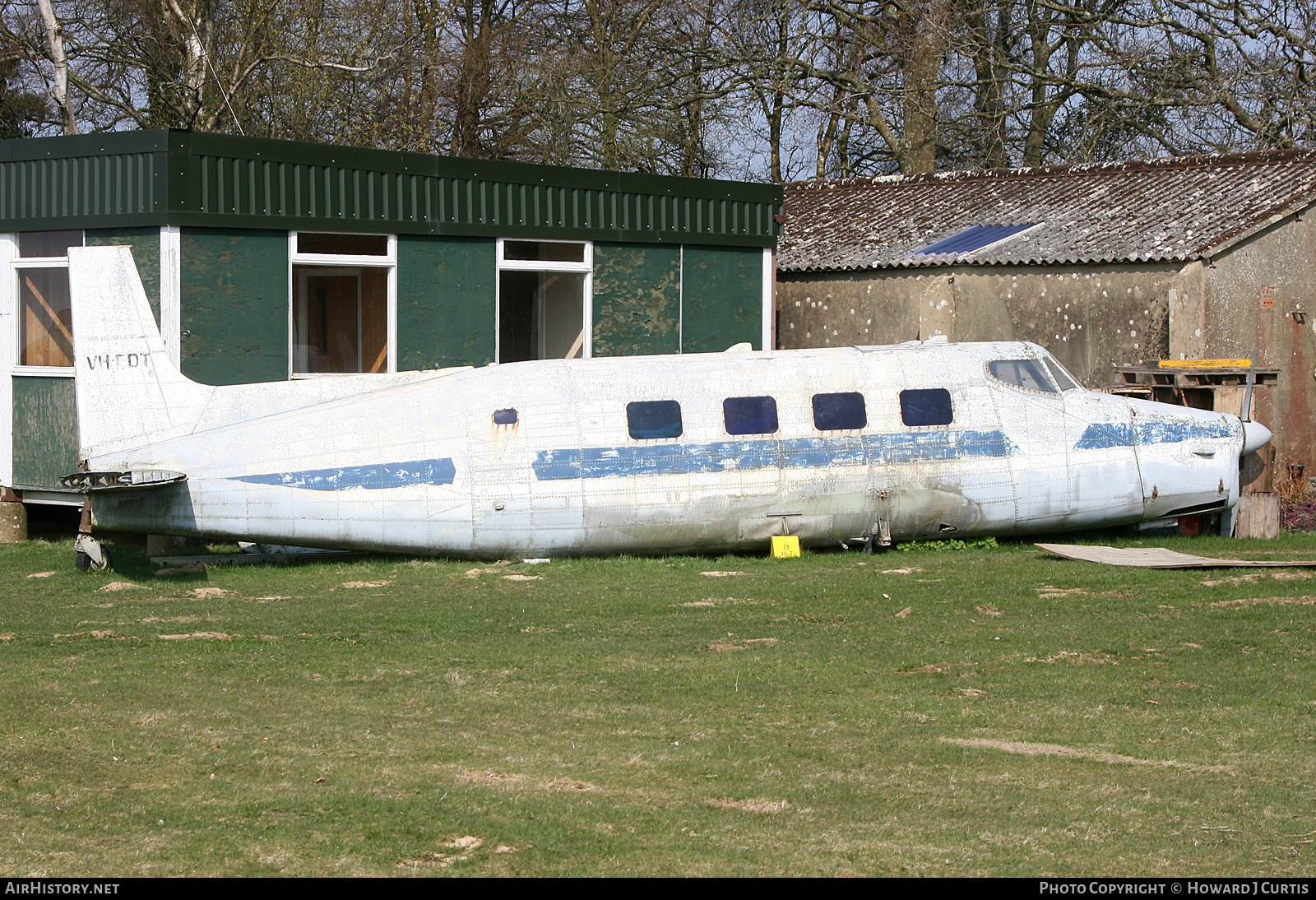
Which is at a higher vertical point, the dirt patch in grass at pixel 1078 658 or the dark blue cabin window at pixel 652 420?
the dark blue cabin window at pixel 652 420

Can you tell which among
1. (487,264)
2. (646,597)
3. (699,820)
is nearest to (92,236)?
(487,264)

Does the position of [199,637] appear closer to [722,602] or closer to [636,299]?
[722,602]

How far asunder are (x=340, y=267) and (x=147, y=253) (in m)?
2.43

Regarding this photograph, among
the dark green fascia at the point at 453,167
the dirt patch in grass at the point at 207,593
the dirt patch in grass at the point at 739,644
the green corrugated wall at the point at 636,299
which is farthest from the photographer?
the green corrugated wall at the point at 636,299

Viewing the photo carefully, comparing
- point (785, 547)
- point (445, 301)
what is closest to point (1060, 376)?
point (785, 547)

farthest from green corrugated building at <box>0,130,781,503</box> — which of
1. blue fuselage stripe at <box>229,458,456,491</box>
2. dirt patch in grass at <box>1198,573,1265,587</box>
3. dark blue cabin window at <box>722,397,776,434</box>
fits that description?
dirt patch in grass at <box>1198,573,1265,587</box>

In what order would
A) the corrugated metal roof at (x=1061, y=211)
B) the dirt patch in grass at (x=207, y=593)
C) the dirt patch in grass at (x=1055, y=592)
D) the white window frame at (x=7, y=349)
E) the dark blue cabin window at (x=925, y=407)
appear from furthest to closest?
the corrugated metal roof at (x=1061, y=211), the white window frame at (x=7, y=349), the dark blue cabin window at (x=925, y=407), the dirt patch in grass at (x=207, y=593), the dirt patch in grass at (x=1055, y=592)

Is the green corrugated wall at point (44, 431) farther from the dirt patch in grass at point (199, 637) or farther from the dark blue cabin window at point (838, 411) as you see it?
the dark blue cabin window at point (838, 411)

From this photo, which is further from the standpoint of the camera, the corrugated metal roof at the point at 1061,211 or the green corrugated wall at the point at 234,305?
the corrugated metal roof at the point at 1061,211

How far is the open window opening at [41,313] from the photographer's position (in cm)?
1675

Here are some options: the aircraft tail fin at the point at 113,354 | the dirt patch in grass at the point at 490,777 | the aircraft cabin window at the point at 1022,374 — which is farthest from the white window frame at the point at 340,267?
the dirt patch in grass at the point at 490,777

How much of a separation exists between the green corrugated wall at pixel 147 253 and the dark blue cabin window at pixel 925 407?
834 cm

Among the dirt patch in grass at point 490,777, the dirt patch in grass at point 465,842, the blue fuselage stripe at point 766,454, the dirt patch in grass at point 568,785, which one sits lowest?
the dirt patch in grass at point 465,842

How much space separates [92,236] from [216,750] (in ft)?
34.3
